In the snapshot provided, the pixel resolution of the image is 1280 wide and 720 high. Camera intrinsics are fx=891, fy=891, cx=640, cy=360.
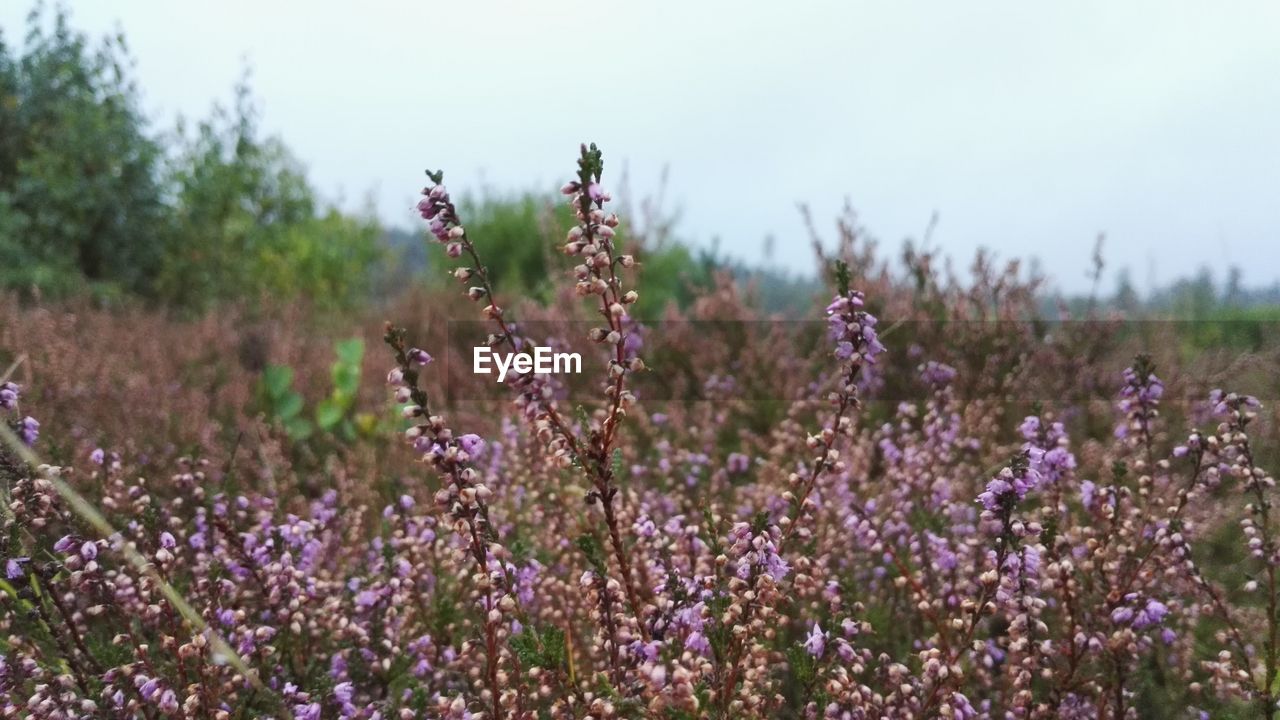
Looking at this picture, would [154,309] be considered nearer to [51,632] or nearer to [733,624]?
[51,632]

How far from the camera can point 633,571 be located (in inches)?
112

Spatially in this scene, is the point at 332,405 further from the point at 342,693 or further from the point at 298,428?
the point at 342,693

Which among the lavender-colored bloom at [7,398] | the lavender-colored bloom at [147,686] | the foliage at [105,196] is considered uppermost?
the foliage at [105,196]

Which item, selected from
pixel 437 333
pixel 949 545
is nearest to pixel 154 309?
pixel 437 333

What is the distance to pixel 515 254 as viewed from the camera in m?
16.8

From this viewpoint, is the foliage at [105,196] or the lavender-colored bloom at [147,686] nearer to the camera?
the lavender-colored bloom at [147,686]

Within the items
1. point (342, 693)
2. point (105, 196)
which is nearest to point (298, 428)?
point (342, 693)

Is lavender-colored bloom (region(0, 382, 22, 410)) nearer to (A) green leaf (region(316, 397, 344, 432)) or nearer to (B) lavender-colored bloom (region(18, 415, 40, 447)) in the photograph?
(B) lavender-colored bloom (region(18, 415, 40, 447))

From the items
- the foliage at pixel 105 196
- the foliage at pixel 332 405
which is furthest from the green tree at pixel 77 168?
the foliage at pixel 332 405

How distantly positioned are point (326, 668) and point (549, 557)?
2.62 ft

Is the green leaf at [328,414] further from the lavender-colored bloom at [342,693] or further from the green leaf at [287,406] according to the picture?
the lavender-colored bloom at [342,693]

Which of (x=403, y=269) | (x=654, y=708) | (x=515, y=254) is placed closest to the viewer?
(x=654, y=708)

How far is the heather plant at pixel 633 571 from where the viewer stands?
1749 mm

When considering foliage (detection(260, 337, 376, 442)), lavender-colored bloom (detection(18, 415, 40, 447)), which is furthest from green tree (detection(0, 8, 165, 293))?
lavender-colored bloom (detection(18, 415, 40, 447))
